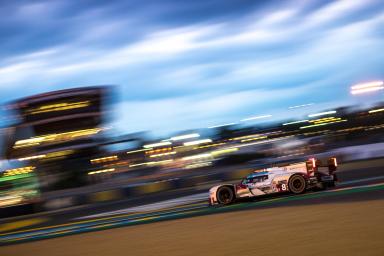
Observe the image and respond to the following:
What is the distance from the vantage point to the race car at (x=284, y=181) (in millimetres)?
13289

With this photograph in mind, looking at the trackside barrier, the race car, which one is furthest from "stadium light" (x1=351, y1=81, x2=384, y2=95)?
the race car

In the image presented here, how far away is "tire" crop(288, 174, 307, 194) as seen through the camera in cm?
1337

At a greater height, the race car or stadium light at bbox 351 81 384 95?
stadium light at bbox 351 81 384 95

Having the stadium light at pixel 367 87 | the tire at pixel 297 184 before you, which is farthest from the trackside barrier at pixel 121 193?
the stadium light at pixel 367 87

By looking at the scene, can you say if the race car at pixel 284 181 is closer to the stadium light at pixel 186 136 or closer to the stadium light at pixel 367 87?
the stadium light at pixel 367 87

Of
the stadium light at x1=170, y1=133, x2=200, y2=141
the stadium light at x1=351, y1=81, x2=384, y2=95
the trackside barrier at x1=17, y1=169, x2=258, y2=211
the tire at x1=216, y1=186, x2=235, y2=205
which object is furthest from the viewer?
the stadium light at x1=170, y1=133, x2=200, y2=141

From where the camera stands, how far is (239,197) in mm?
14055

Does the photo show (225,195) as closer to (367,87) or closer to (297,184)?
(297,184)

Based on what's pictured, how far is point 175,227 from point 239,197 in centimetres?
346

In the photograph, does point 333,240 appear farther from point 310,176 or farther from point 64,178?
point 64,178

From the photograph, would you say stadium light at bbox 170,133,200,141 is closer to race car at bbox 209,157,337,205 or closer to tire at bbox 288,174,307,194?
race car at bbox 209,157,337,205

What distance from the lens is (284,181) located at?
44.4 ft

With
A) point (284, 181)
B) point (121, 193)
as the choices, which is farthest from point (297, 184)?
point (121, 193)

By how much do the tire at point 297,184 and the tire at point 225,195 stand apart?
1.67 meters
